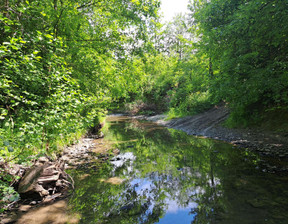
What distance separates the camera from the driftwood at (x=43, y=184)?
468cm

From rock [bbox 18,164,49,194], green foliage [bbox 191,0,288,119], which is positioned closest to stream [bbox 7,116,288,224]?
rock [bbox 18,164,49,194]

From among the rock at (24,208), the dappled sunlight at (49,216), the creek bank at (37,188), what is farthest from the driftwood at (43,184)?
the dappled sunlight at (49,216)

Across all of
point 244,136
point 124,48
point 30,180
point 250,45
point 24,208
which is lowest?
point 244,136

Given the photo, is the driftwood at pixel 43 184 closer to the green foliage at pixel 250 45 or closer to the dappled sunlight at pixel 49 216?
the dappled sunlight at pixel 49 216

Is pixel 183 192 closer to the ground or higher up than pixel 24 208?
closer to the ground

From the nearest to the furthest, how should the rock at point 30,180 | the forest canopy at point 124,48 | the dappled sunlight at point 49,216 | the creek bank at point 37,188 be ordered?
the dappled sunlight at point 49,216, the creek bank at point 37,188, the rock at point 30,180, the forest canopy at point 124,48

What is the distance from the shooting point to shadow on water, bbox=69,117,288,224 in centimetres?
390

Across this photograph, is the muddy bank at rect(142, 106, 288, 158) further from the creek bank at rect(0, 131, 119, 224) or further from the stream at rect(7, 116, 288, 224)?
the creek bank at rect(0, 131, 119, 224)

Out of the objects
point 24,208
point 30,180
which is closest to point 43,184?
point 30,180

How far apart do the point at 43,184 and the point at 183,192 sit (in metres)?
4.34

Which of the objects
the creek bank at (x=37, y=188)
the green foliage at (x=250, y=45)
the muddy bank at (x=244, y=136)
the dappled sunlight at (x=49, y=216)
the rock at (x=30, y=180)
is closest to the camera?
the dappled sunlight at (x=49, y=216)

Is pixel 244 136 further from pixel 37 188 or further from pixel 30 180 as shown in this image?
pixel 30 180

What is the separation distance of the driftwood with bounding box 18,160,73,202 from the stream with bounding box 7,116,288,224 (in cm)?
54

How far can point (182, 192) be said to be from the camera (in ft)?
16.6
